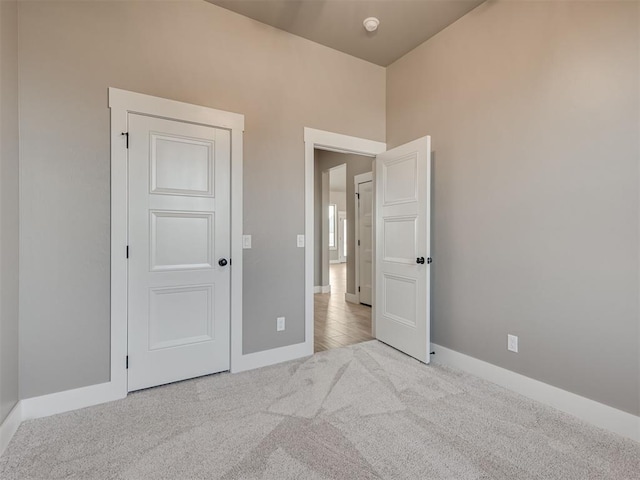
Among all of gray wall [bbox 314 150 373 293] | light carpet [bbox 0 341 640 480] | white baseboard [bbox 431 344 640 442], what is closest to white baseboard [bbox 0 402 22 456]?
light carpet [bbox 0 341 640 480]

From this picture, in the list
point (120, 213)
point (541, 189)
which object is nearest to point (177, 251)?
point (120, 213)

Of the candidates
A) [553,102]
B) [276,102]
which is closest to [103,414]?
[276,102]

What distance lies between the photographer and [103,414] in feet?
6.63

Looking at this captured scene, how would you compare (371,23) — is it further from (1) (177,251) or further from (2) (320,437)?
(2) (320,437)

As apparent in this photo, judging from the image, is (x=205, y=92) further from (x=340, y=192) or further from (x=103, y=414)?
(x=340, y=192)

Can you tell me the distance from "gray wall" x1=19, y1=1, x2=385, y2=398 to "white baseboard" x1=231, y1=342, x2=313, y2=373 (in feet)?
0.22

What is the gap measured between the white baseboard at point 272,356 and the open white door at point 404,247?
923mm

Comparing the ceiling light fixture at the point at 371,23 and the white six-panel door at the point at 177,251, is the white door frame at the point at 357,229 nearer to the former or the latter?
the ceiling light fixture at the point at 371,23

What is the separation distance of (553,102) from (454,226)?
114 cm

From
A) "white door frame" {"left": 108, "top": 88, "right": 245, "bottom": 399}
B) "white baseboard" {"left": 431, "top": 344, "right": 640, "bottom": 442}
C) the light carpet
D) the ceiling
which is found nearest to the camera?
the light carpet

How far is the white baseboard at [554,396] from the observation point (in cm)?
181

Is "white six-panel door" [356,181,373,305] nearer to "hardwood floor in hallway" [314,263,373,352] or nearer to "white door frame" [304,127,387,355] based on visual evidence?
"hardwood floor in hallway" [314,263,373,352]

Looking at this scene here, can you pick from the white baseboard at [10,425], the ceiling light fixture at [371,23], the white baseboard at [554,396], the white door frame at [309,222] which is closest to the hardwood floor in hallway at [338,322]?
the white door frame at [309,222]

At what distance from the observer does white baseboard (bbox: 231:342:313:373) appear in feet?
8.80
